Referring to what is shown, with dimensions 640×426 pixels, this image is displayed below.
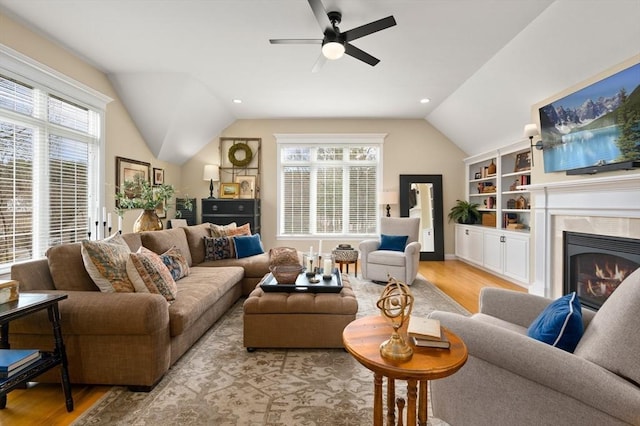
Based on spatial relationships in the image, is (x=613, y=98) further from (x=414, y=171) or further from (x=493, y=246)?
(x=414, y=171)

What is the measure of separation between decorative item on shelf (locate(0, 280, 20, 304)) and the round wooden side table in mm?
1908

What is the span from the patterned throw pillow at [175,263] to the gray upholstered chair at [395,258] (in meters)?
2.64

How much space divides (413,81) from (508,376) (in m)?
4.14

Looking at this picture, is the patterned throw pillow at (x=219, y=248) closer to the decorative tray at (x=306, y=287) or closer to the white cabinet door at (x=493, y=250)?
the decorative tray at (x=306, y=287)

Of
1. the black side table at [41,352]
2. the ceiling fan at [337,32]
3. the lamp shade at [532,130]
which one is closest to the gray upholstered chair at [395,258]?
the lamp shade at [532,130]

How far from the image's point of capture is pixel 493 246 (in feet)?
17.1

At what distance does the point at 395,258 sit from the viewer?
4.51 metres

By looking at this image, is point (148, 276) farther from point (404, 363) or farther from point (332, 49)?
point (332, 49)

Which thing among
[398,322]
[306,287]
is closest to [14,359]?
[306,287]

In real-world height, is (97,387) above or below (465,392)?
below

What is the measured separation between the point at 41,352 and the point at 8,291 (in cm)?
40

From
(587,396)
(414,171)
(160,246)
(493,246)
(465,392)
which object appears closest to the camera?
(587,396)

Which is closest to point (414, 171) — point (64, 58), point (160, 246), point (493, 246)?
point (493, 246)

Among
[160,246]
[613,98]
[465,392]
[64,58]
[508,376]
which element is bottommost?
[465,392]
